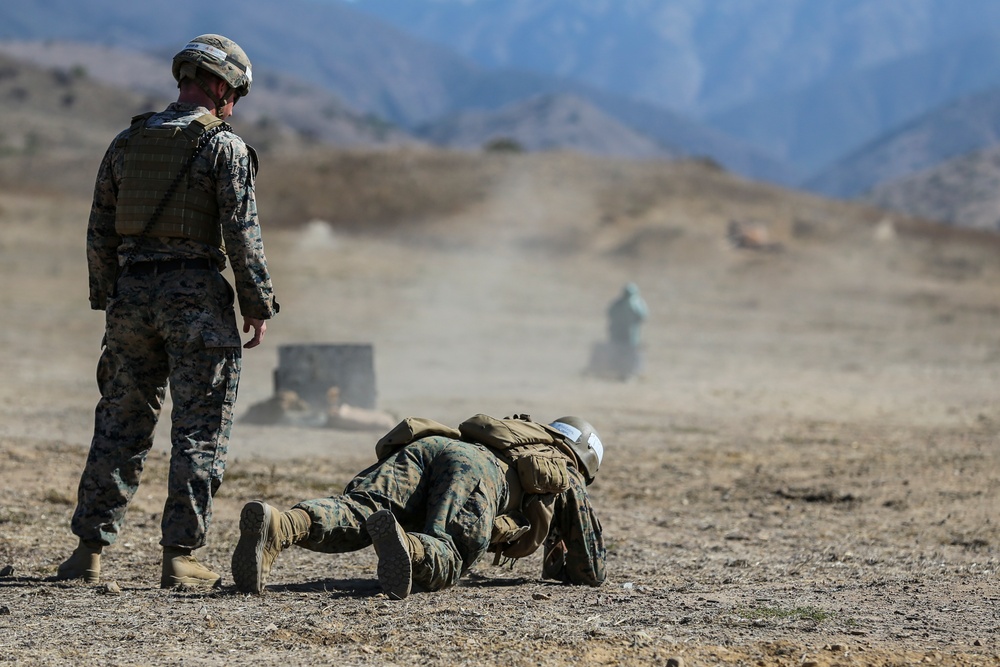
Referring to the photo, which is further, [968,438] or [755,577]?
[968,438]

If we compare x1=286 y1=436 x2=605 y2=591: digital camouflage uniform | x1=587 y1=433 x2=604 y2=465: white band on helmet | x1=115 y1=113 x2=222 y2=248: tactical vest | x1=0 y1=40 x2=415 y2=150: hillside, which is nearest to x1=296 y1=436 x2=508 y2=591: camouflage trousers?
x1=286 y1=436 x2=605 y2=591: digital camouflage uniform

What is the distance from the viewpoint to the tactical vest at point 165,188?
4.67 meters

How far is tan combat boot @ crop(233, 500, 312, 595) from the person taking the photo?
4.29 meters

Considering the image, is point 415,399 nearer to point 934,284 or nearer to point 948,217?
point 934,284

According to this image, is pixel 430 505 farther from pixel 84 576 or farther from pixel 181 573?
pixel 84 576

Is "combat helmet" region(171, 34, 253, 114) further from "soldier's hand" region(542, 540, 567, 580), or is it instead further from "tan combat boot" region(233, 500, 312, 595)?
"soldier's hand" region(542, 540, 567, 580)

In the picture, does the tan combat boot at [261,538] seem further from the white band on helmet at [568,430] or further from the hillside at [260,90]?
the hillside at [260,90]

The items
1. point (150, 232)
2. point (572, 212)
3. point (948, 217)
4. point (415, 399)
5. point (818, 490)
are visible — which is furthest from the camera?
point (948, 217)

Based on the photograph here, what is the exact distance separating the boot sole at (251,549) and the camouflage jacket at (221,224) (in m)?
0.78

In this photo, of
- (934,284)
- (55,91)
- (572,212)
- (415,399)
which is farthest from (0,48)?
(415,399)

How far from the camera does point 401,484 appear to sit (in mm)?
4801

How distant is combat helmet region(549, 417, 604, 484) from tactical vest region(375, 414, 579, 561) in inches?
10.0

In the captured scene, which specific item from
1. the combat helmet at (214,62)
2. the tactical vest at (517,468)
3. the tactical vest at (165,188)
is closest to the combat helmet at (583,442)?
the tactical vest at (517,468)

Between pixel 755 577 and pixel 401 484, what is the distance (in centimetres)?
186
